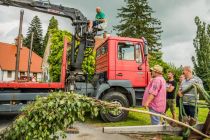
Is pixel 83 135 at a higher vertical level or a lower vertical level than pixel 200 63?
lower

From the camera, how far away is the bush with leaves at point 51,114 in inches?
192

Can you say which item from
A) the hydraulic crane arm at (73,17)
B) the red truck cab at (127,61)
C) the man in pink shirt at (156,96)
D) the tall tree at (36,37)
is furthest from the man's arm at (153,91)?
the tall tree at (36,37)

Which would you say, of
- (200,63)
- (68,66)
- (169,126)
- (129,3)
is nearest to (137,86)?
(68,66)

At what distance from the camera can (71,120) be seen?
5070 mm

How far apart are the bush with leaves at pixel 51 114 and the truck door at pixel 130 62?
245 inches

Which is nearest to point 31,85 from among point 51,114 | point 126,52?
point 126,52

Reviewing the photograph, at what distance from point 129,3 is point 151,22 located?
408 centimetres

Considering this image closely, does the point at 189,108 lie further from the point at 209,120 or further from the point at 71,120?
the point at 71,120

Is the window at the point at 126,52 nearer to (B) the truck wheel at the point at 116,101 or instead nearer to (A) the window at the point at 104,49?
(A) the window at the point at 104,49

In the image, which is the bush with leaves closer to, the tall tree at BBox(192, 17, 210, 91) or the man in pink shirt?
the man in pink shirt

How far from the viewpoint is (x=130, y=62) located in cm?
1134

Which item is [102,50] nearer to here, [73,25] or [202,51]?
[73,25]

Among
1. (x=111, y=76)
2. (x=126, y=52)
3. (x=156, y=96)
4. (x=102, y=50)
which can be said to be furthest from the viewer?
(x=102, y=50)

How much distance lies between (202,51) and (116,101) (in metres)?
29.5
